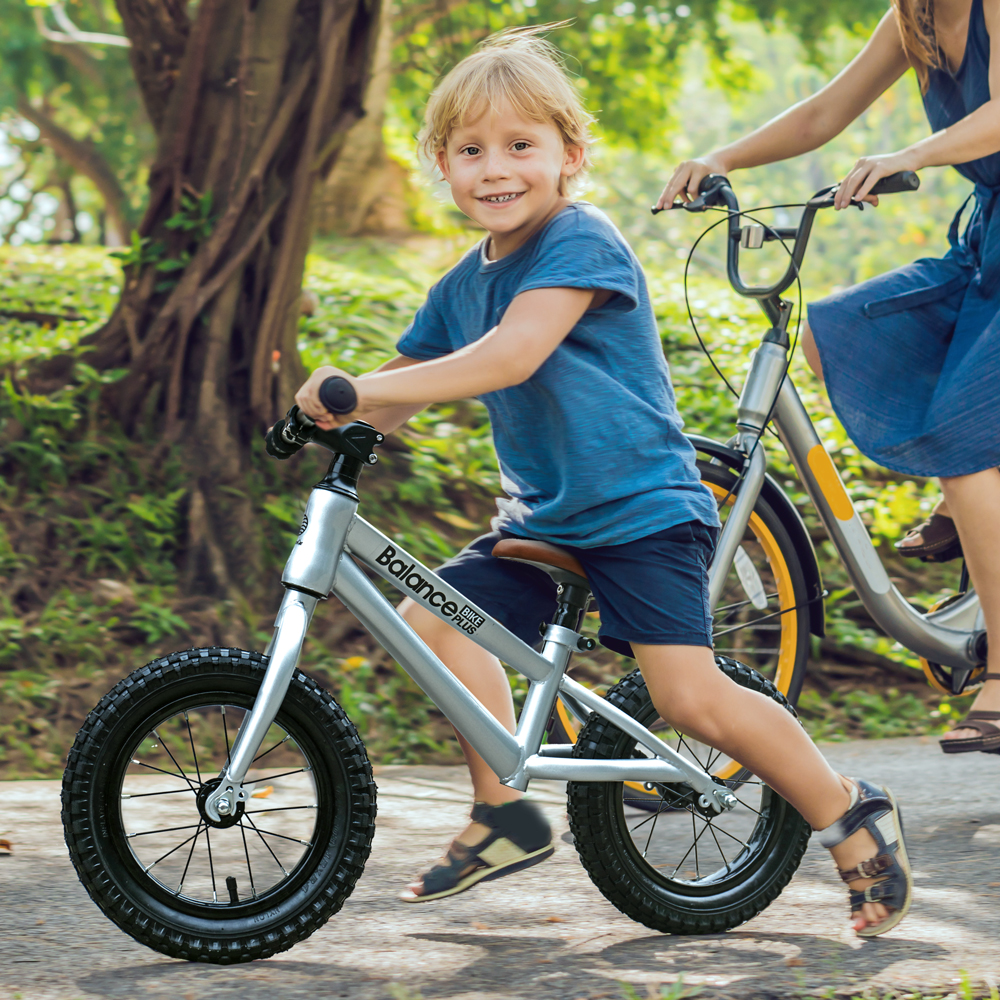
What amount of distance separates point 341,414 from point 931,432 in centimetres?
181

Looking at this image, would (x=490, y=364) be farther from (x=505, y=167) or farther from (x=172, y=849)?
(x=172, y=849)

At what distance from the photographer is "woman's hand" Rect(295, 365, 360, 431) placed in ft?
7.20

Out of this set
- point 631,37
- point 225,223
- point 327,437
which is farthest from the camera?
point 631,37

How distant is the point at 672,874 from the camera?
9.34 ft

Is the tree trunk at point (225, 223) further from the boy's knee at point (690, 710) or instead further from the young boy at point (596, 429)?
the boy's knee at point (690, 710)

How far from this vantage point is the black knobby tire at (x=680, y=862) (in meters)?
2.65

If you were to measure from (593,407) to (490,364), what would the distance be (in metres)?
0.27

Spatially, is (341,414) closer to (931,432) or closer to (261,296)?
(931,432)

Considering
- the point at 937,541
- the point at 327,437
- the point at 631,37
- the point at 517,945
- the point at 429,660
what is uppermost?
the point at 631,37

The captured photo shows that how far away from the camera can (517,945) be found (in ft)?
8.56

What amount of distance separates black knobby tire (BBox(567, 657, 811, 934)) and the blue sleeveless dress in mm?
1029

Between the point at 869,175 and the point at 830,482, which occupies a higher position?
the point at 869,175

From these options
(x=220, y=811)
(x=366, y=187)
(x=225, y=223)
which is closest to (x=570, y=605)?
(x=220, y=811)

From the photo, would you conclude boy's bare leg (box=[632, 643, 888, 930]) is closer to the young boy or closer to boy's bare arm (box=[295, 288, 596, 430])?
the young boy
